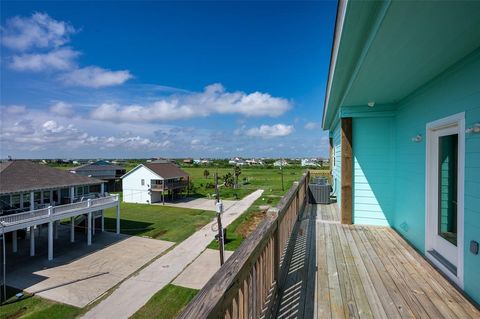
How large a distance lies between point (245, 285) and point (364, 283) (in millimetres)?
2056

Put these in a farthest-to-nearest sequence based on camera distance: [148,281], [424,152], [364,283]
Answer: [148,281] → [424,152] → [364,283]

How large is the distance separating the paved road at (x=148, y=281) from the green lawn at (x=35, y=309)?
828mm

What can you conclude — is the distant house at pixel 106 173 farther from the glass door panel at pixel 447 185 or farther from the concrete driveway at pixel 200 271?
the glass door panel at pixel 447 185

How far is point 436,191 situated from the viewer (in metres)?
3.50

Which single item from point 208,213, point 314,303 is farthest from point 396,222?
point 208,213

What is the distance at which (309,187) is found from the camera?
7.89m

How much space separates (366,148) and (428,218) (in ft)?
6.83

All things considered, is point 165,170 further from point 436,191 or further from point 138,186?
point 436,191

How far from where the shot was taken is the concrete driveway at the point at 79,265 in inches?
377

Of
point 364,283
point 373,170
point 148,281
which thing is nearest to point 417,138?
point 373,170

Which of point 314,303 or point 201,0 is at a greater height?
point 201,0

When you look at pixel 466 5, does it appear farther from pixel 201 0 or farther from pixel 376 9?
pixel 201 0

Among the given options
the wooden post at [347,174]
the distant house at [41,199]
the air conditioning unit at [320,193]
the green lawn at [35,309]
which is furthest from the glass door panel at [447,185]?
the distant house at [41,199]

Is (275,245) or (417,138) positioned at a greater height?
(417,138)
